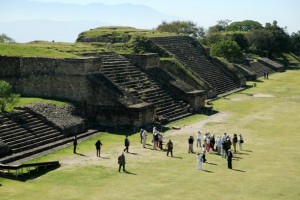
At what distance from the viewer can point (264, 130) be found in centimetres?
3100

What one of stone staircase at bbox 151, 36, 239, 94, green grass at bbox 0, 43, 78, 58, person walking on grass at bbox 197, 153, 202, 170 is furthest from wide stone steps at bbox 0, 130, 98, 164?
stone staircase at bbox 151, 36, 239, 94

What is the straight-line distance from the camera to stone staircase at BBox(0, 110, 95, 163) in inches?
933

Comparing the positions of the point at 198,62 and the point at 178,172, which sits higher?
the point at 198,62

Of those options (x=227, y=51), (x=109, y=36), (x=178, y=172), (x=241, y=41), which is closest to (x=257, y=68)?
(x=227, y=51)

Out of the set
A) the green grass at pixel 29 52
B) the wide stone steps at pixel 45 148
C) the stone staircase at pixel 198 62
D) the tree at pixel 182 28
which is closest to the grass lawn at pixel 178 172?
the wide stone steps at pixel 45 148

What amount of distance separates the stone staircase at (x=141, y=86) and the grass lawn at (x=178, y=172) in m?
3.05

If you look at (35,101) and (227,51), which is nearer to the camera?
(35,101)

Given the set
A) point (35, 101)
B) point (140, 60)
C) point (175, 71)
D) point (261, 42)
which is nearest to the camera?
point (35, 101)

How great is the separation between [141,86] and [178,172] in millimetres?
16097

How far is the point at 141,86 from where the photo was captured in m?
36.6

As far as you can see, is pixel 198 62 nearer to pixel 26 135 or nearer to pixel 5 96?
pixel 5 96

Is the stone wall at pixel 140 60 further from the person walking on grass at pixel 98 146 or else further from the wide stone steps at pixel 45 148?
the person walking on grass at pixel 98 146

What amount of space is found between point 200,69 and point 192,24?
5513cm

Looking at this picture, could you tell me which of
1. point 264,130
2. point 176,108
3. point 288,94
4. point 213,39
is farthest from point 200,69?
point 213,39
